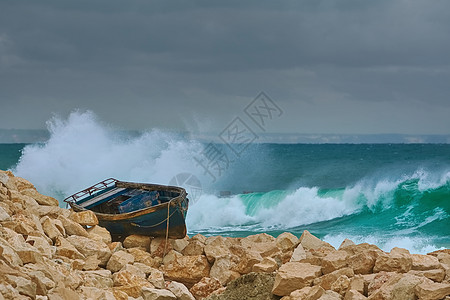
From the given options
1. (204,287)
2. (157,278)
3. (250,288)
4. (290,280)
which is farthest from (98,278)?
(290,280)

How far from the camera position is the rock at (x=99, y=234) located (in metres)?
9.09

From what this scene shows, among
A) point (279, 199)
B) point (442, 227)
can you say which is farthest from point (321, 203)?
point (442, 227)

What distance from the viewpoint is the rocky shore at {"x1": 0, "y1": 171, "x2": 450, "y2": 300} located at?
20.4 ft

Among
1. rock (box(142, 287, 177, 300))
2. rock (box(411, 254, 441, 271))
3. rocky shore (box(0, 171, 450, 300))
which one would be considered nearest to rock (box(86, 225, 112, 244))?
rocky shore (box(0, 171, 450, 300))

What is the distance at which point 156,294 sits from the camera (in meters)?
7.25

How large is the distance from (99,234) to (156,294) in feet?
7.96

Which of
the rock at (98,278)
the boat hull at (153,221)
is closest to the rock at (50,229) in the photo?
the rock at (98,278)

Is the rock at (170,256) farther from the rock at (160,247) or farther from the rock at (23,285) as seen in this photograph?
the rock at (23,285)

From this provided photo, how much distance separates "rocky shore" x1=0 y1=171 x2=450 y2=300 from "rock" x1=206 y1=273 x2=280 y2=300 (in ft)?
0.04

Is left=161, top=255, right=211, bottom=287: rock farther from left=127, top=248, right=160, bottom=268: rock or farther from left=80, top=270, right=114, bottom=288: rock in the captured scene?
left=80, top=270, right=114, bottom=288: rock

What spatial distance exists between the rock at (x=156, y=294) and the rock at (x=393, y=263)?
253 centimetres

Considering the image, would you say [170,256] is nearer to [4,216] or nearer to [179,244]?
[179,244]

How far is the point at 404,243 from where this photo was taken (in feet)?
49.6

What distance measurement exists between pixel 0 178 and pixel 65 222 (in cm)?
124
